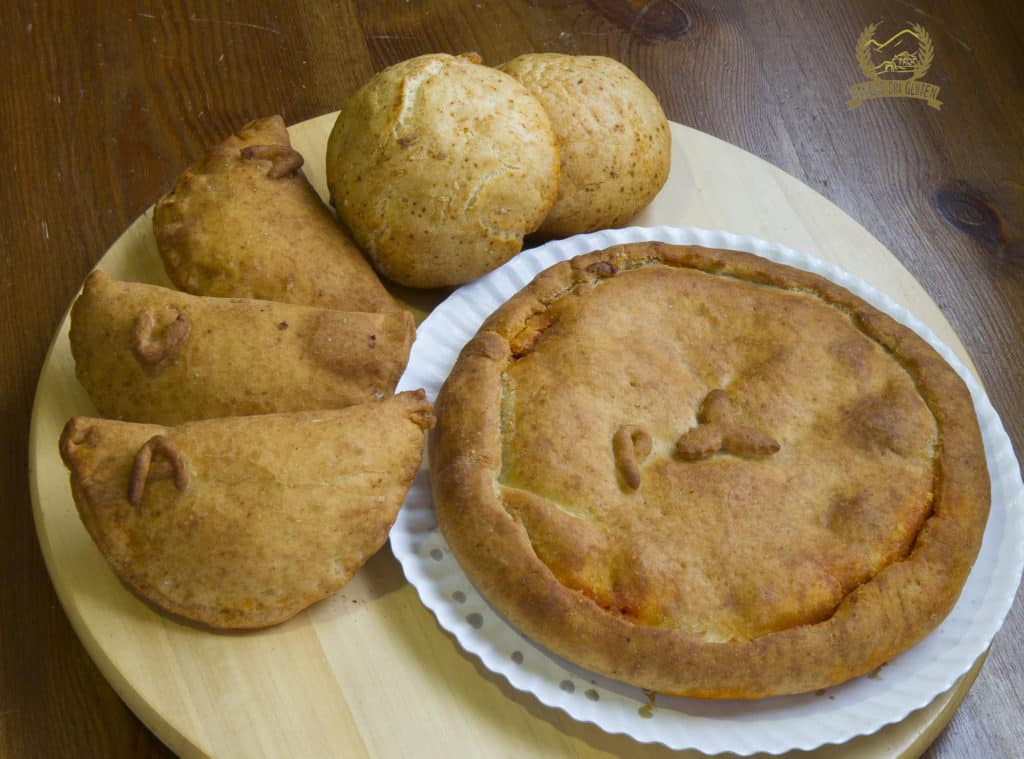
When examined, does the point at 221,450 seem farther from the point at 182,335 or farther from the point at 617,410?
the point at 617,410

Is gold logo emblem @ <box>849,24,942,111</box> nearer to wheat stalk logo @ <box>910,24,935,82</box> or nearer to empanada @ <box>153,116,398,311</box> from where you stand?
wheat stalk logo @ <box>910,24,935,82</box>

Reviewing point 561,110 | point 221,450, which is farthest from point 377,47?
point 221,450

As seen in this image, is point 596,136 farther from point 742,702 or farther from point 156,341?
point 742,702

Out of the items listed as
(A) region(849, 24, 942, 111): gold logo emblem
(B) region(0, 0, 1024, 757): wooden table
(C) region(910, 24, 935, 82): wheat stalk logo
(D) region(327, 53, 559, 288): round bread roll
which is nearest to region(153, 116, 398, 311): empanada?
(D) region(327, 53, 559, 288): round bread roll

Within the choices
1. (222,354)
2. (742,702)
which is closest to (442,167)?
(222,354)

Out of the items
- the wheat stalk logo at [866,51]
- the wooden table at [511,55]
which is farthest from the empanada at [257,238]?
the wheat stalk logo at [866,51]

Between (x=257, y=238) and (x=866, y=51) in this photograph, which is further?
(x=866, y=51)

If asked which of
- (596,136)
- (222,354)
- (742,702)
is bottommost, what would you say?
(742,702)

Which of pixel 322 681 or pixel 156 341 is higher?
pixel 156 341
